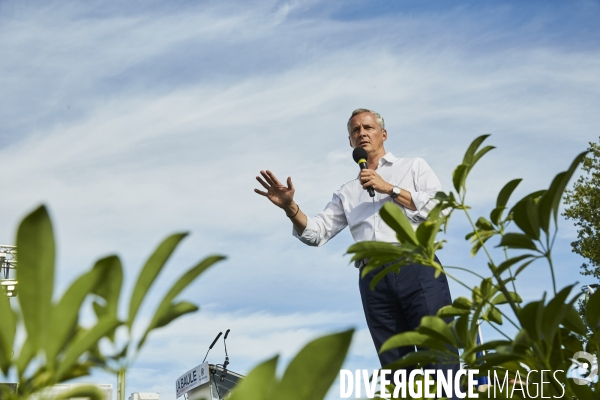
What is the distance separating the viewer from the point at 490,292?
3.03ft

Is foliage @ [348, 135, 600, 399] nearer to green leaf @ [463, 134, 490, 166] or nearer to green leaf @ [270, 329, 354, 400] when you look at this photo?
green leaf @ [463, 134, 490, 166]

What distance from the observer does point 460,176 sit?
883mm

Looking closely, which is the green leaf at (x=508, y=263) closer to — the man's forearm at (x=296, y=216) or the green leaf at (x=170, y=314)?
the green leaf at (x=170, y=314)

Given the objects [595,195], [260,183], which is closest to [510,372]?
[260,183]

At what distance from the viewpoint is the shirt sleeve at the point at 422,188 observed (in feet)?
10.0

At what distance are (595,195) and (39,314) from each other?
1630cm

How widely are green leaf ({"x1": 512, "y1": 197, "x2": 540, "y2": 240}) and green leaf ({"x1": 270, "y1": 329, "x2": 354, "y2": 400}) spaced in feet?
1.70

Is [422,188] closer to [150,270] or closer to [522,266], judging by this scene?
[522,266]

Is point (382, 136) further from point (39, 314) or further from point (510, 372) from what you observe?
point (39, 314)

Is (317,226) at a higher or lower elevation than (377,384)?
higher

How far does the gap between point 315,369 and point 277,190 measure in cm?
304

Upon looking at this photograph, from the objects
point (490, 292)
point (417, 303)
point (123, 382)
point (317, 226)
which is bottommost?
point (123, 382)

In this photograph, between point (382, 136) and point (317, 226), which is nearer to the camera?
point (317, 226)

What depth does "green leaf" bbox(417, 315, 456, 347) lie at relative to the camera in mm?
842
